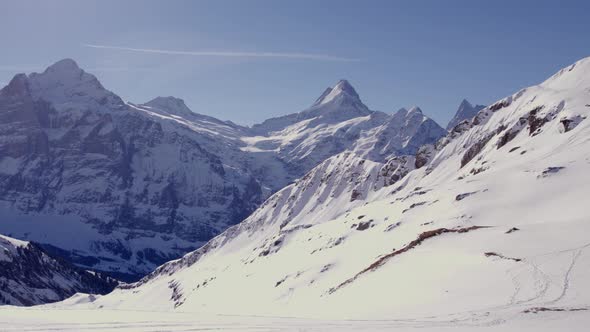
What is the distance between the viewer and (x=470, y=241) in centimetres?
5412

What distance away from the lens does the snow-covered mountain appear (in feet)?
116

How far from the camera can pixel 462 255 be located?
47406mm

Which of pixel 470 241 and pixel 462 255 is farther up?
pixel 470 241

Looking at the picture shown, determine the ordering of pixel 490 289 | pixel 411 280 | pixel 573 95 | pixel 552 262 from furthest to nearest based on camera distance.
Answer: pixel 573 95, pixel 411 280, pixel 552 262, pixel 490 289

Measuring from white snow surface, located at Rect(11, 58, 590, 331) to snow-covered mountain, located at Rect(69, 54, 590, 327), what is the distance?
22cm

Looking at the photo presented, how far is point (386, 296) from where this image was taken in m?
41.2

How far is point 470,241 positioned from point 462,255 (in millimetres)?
7206

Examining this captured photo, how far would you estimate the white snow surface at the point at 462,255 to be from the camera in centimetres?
3047

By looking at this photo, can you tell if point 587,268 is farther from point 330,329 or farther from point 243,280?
point 243,280

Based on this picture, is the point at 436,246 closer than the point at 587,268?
No

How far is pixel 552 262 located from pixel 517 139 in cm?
9618

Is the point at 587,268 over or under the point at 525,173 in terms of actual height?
under

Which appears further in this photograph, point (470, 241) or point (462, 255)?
point (470, 241)

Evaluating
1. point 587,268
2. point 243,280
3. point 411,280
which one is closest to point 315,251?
point 243,280
